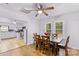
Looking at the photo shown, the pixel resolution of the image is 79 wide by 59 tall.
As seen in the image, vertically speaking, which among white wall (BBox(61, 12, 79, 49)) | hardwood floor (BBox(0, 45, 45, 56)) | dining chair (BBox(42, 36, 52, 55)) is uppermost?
white wall (BBox(61, 12, 79, 49))

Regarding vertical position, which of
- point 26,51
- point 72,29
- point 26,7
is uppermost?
point 26,7

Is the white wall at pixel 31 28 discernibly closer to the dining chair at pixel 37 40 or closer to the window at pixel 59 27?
the dining chair at pixel 37 40

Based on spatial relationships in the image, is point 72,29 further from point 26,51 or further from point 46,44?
point 26,51

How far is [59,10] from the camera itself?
1574mm

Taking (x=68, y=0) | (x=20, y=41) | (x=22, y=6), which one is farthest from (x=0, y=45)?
(x=68, y=0)

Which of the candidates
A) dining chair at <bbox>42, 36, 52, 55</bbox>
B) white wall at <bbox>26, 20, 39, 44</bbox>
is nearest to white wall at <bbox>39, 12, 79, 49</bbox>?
dining chair at <bbox>42, 36, 52, 55</bbox>

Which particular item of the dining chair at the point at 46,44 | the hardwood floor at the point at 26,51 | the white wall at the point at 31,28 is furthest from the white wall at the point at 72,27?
the hardwood floor at the point at 26,51

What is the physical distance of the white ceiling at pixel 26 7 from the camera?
5.08ft

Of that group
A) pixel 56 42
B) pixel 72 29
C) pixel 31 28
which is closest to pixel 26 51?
pixel 31 28

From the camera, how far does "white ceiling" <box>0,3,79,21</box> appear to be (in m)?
1.55

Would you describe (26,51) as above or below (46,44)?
below

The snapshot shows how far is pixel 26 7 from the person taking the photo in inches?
62.7

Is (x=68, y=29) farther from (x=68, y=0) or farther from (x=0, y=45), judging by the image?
(x=0, y=45)

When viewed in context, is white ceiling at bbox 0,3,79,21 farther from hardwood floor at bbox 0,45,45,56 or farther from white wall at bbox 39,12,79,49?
hardwood floor at bbox 0,45,45,56
